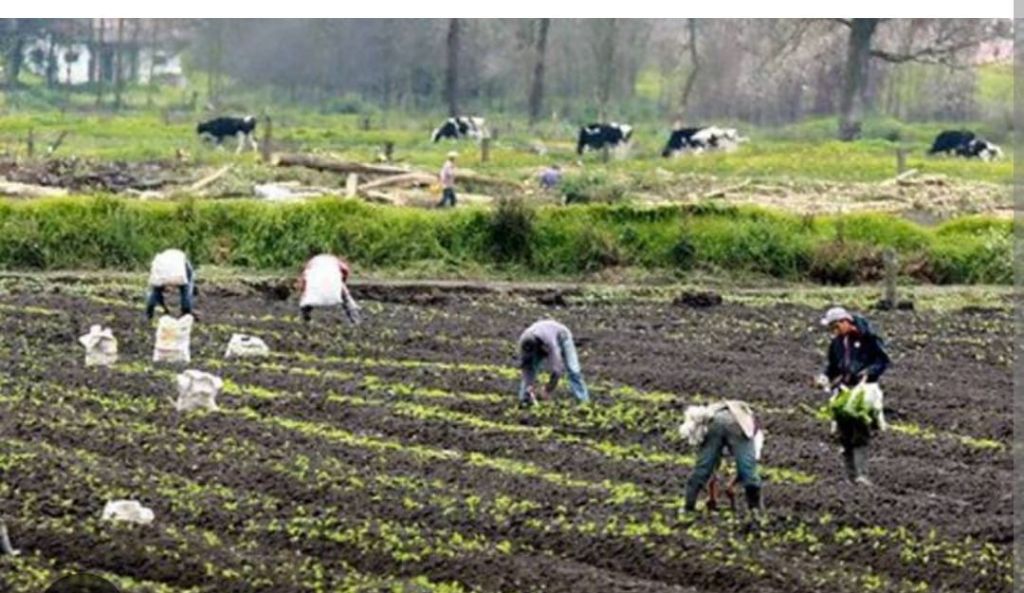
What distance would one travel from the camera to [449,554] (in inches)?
522

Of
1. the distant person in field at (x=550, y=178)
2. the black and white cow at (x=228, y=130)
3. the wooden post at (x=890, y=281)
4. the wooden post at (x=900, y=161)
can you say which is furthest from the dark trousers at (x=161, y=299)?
the black and white cow at (x=228, y=130)

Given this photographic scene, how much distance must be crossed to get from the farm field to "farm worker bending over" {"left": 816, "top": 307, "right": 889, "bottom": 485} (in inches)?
9.3

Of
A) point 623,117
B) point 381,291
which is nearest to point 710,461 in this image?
point 381,291

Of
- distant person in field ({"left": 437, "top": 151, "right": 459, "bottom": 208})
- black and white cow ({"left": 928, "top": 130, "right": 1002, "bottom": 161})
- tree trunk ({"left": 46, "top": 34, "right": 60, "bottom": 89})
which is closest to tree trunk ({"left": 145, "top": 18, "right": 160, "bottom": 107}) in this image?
tree trunk ({"left": 46, "top": 34, "right": 60, "bottom": 89})

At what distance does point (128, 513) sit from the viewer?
13938 millimetres

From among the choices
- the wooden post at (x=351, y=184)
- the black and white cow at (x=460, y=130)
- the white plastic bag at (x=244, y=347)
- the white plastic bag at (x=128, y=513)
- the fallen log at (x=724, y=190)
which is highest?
the black and white cow at (x=460, y=130)

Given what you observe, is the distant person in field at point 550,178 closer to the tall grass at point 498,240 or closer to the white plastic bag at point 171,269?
the tall grass at point 498,240

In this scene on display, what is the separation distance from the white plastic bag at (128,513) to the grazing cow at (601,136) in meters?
31.4

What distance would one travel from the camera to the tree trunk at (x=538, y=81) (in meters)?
37.2

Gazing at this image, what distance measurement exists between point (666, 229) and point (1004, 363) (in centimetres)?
803

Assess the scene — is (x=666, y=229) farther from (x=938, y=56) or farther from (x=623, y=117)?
(x=623, y=117)

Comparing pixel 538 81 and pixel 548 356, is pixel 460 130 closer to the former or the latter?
pixel 538 81

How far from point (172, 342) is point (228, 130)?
24.4 m

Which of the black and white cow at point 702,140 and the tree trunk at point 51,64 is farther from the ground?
the tree trunk at point 51,64
